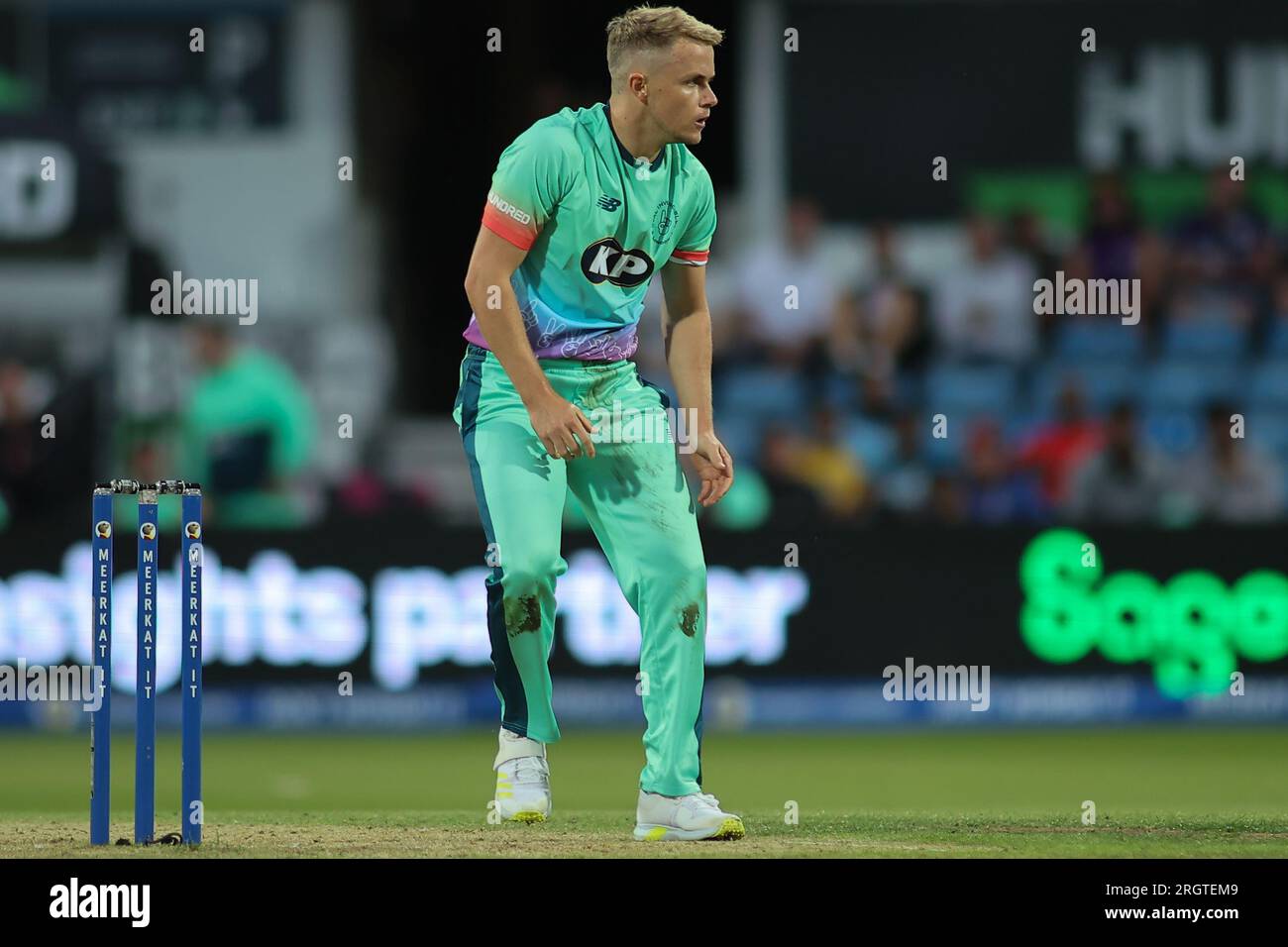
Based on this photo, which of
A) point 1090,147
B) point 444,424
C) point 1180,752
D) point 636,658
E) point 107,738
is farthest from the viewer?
point 1090,147

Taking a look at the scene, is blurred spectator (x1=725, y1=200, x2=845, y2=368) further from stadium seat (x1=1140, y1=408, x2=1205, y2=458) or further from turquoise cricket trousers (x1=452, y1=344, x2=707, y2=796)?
turquoise cricket trousers (x1=452, y1=344, x2=707, y2=796)

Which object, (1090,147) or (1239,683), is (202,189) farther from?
(1239,683)

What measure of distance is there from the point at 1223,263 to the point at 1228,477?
3.00 meters

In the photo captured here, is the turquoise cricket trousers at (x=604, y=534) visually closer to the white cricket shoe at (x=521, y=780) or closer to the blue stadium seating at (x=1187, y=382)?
the white cricket shoe at (x=521, y=780)

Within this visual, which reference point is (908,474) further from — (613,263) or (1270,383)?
(613,263)

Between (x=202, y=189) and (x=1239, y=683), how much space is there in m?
9.78

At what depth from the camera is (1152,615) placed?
1225 cm

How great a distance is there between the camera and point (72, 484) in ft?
53.0

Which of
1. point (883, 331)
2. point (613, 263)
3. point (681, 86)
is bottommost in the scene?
point (613, 263)

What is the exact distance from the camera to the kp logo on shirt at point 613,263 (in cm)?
641

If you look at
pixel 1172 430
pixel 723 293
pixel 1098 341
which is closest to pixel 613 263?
pixel 1172 430

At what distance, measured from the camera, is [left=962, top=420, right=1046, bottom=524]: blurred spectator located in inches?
522

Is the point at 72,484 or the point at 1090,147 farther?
the point at 1090,147
